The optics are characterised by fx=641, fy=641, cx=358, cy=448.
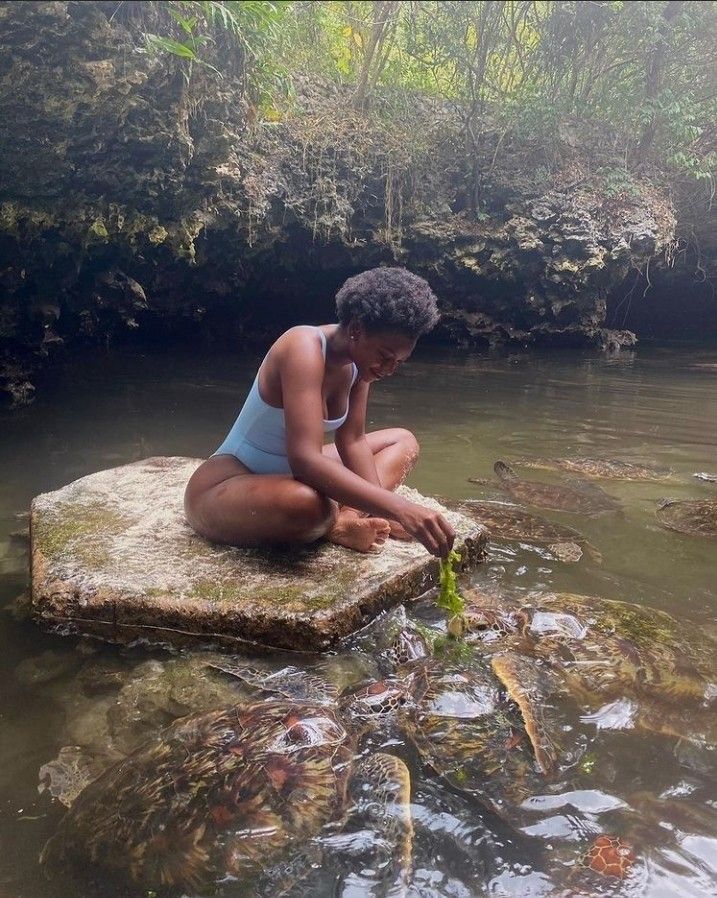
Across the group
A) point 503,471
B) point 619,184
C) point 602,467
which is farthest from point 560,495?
point 619,184

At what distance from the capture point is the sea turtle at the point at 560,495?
152 inches

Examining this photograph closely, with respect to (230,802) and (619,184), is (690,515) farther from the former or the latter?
(619,184)

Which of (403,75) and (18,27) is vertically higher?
(403,75)

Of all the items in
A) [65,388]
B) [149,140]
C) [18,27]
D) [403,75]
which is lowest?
[65,388]

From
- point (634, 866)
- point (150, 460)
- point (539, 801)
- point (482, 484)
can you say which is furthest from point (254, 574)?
point (482, 484)

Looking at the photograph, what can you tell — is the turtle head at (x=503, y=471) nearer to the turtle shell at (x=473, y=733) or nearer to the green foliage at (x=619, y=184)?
the turtle shell at (x=473, y=733)

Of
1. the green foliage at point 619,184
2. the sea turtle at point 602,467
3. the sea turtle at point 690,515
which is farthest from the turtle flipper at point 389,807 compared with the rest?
the green foliage at point 619,184

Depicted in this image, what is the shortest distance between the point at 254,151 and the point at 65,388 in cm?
405

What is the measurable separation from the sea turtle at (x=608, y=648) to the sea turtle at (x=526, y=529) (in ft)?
1.99

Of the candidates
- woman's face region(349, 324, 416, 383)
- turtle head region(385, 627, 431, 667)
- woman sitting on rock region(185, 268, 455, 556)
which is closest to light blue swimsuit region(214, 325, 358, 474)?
woman sitting on rock region(185, 268, 455, 556)

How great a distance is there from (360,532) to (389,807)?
1.31m

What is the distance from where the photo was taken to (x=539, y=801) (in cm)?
154

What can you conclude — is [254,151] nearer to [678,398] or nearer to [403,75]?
[403,75]

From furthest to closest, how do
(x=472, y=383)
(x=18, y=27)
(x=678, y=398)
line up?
(x=472, y=383) < (x=678, y=398) < (x=18, y=27)
